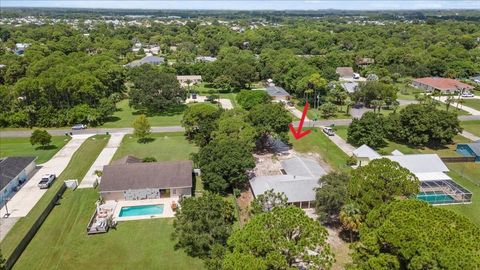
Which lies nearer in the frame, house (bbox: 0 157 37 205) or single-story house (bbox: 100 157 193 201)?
single-story house (bbox: 100 157 193 201)

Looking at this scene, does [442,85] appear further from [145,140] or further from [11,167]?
[11,167]

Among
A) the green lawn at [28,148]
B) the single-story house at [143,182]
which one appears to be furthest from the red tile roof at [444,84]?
the green lawn at [28,148]

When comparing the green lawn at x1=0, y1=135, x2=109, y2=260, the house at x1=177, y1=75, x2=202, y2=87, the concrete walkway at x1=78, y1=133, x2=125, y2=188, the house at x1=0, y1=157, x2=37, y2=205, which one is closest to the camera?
the green lawn at x1=0, y1=135, x2=109, y2=260

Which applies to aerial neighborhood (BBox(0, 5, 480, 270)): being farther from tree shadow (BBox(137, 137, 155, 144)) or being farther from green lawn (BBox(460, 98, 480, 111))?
green lawn (BBox(460, 98, 480, 111))

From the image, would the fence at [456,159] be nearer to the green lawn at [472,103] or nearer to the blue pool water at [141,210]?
the green lawn at [472,103]

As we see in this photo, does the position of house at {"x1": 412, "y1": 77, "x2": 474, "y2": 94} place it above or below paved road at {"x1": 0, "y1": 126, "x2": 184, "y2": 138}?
above

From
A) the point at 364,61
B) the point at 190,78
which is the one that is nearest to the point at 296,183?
the point at 190,78

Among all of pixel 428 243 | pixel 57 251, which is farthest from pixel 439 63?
Result: pixel 57 251

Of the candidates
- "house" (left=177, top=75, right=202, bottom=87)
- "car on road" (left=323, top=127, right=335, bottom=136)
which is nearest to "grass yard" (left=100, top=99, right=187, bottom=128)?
"house" (left=177, top=75, right=202, bottom=87)
